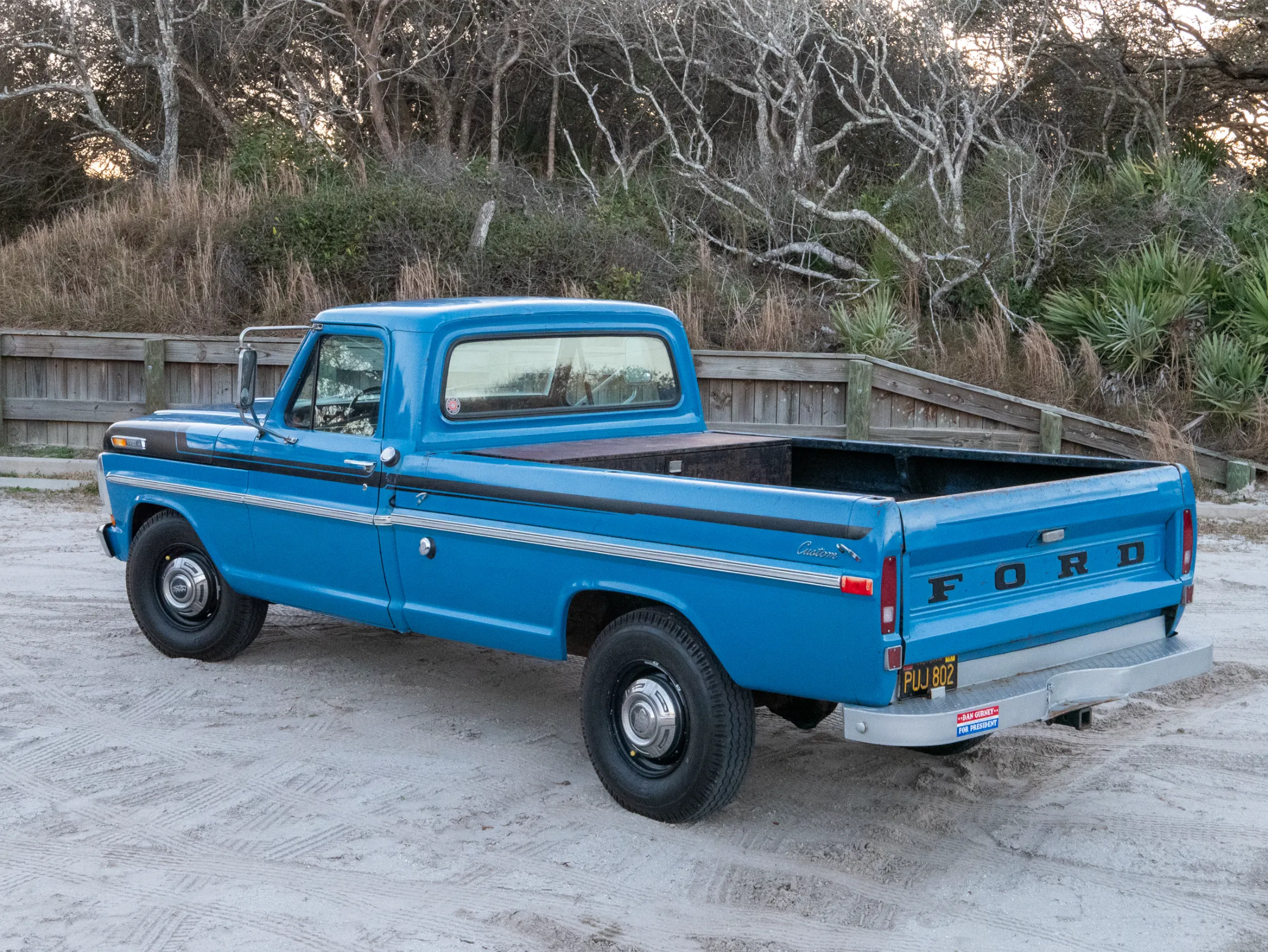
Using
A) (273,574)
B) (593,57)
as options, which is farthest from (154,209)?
(273,574)

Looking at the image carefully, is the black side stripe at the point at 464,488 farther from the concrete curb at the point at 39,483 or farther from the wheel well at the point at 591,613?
the concrete curb at the point at 39,483

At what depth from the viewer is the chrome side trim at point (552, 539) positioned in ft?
14.3

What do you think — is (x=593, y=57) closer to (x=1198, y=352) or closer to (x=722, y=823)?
(x=1198, y=352)

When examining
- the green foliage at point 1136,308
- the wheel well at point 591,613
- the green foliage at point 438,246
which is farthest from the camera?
the green foliage at point 438,246

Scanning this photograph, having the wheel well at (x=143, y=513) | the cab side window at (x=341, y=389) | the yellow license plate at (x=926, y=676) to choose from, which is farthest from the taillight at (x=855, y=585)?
the wheel well at (x=143, y=513)

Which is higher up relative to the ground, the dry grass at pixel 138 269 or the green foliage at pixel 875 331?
the dry grass at pixel 138 269

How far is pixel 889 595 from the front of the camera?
164 inches

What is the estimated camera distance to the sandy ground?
4.10m

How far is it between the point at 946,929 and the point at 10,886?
9.61 ft

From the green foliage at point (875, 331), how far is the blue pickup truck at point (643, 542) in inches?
278

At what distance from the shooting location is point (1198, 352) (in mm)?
13062

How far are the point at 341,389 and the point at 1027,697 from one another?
325cm

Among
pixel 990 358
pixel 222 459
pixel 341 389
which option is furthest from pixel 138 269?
pixel 341 389

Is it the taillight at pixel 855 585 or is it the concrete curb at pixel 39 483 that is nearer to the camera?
the taillight at pixel 855 585
